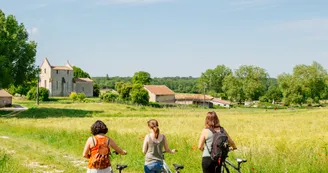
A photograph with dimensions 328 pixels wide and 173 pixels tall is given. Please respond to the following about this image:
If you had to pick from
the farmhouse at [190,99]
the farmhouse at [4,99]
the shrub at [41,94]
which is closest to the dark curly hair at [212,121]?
the farmhouse at [4,99]

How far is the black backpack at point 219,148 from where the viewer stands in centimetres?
721

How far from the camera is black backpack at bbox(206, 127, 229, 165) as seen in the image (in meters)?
7.21

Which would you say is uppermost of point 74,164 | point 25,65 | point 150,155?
point 25,65

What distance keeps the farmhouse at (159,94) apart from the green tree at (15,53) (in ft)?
216

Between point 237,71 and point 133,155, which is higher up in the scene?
point 237,71

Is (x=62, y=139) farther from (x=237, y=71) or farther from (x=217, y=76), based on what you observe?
(x=217, y=76)

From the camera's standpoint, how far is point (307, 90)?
108 m

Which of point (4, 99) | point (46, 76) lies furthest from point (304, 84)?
point (4, 99)

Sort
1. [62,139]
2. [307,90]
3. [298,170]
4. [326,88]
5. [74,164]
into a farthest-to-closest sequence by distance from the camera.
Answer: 1. [326,88]
2. [307,90]
3. [62,139]
4. [74,164]
5. [298,170]

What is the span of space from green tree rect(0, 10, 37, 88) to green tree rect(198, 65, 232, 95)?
110141mm

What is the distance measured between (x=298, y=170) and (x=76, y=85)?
117087 millimetres

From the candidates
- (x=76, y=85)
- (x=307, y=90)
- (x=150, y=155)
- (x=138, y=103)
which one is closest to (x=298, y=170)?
(x=150, y=155)

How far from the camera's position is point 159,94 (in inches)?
4702

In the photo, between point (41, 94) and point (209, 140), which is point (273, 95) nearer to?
point (41, 94)
